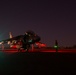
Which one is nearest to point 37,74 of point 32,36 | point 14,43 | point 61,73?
point 61,73

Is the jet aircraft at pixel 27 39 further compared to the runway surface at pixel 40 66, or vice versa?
the jet aircraft at pixel 27 39

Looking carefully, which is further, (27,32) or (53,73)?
(27,32)

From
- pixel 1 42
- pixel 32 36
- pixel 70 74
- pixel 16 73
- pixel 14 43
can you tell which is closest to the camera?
pixel 70 74

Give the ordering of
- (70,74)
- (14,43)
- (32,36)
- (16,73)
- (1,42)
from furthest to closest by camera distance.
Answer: (1,42)
(14,43)
(32,36)
(16,73)
(70,74)

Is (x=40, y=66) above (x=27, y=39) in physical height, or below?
below

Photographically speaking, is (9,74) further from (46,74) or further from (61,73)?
(61,73)

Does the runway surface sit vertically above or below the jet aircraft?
below

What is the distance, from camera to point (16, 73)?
48.3 ft

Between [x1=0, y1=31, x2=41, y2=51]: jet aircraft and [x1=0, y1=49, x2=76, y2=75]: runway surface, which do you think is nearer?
[x1=0, y1=49, x2=76, y2=75]: runway surface

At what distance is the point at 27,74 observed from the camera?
46.5 feet

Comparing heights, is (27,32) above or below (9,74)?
above

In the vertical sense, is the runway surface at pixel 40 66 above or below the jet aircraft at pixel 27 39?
below

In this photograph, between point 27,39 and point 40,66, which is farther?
point 27,39

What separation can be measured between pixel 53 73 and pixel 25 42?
4241 cm
